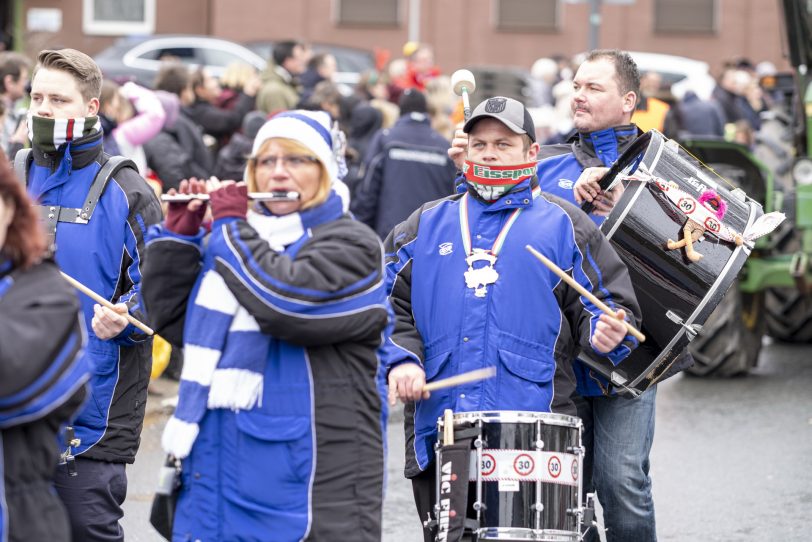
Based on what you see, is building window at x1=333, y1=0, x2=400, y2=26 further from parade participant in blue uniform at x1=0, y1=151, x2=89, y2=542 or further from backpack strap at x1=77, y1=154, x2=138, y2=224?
parade participant in blue uniform at x1=0, y1=151, x2=89, y2=542

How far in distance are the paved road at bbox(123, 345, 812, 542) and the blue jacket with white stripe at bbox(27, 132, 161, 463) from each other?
79.5 inches

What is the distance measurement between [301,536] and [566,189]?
2144 millimetres

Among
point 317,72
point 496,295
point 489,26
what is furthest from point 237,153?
point 489,26

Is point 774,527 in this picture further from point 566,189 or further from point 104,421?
point 104,421

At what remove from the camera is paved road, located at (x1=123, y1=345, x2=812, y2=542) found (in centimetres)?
760

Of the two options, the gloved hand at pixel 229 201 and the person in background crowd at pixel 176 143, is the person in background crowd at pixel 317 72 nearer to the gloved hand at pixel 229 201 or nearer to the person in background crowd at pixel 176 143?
the person in background crowd at pixel 176 143

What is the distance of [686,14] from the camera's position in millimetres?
32844

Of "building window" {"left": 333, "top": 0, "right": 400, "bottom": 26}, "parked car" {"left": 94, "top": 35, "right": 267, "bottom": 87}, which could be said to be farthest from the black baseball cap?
"building window" {"left": 333, "top": 0, "right": 400, "bottom": 26}

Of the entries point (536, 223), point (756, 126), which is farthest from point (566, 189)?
point (756, 126)

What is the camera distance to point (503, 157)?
4.99 m

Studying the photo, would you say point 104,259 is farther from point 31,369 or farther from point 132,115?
point 132,115

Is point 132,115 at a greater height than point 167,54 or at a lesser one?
lesser

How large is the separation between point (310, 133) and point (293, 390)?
69 cm

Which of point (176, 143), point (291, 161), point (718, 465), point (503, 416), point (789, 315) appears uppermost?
point (291, 161)
